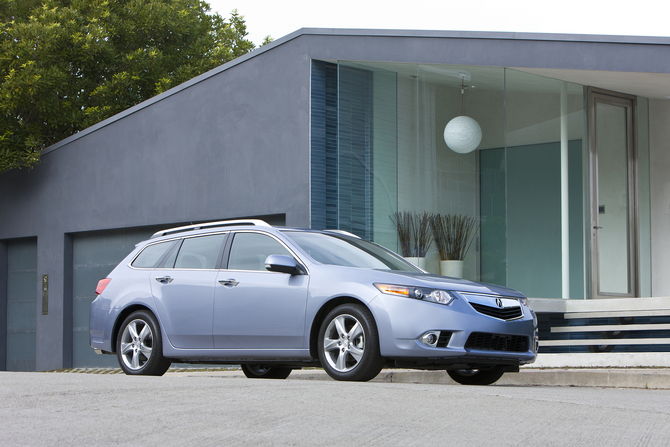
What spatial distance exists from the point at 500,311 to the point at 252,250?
2425 millimetres

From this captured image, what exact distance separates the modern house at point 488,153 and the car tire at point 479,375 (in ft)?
12.0

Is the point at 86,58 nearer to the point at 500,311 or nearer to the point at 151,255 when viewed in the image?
the point at 151,255

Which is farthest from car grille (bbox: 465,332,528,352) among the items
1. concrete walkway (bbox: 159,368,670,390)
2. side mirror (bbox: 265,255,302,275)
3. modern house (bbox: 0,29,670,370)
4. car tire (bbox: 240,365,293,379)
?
modern house (bbox: 0,29,670,370)

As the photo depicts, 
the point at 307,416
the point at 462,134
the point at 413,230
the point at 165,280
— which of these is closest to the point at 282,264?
the point at 165,280

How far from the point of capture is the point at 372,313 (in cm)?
675

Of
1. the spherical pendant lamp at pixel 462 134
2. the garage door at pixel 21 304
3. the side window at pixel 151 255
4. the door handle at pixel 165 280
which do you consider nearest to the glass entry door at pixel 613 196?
the spherical pendant lamp at pixel 462 134

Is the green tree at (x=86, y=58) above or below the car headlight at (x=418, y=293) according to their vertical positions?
above

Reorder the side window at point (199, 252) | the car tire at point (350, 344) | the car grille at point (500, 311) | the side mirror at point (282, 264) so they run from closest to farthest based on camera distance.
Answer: the car tire at point (350, 344) < the car grille at point (500, 311) < the side mirror at point (282, 264) < the side window at point (199, 252)

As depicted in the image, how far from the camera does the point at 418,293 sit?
6730 millimetres

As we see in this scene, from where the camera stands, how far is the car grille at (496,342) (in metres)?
6.84

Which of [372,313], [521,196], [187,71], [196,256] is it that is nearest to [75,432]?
[372,313]

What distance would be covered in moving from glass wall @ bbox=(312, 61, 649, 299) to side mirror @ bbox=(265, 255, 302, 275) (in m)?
4.85

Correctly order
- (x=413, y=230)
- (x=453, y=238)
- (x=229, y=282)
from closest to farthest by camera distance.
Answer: (x=229, y=282) → (x=453, y=238) → (x=413, y=230)

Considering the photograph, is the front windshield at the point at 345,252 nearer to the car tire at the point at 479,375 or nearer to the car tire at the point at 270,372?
the car tire at the point at 479,375
